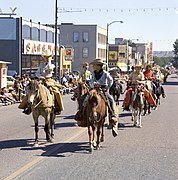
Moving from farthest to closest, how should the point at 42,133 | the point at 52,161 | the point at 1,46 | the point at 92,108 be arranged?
the point at 1,46, the point at 42,133, the point at 92,108, the point at 52,161

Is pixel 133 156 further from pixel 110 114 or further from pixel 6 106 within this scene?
pixel 6 106

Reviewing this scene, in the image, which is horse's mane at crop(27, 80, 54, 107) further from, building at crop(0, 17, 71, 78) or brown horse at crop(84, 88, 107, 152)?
building at crop(0, 17, 71, 78)

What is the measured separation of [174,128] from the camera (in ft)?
59.0

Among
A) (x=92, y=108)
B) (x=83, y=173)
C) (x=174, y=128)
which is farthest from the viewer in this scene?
(x=174, y=128)

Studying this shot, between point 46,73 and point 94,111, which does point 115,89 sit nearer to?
point 46,73

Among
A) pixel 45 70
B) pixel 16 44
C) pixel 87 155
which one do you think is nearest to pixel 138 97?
pixel 45 70

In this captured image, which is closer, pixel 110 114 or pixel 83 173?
pixel 83 173

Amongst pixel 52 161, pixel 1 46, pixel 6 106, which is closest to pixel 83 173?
pixel 52 161

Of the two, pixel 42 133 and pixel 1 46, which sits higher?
pixel 1 46

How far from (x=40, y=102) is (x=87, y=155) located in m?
2.12

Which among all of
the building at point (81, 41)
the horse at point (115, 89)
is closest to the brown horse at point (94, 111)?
the horse at point (115, 89)

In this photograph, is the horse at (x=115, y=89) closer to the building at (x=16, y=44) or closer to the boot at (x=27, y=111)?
the boot at (x=27, y=111)

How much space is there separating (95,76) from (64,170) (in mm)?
3857

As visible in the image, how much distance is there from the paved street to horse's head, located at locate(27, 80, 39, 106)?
119 centimetres
